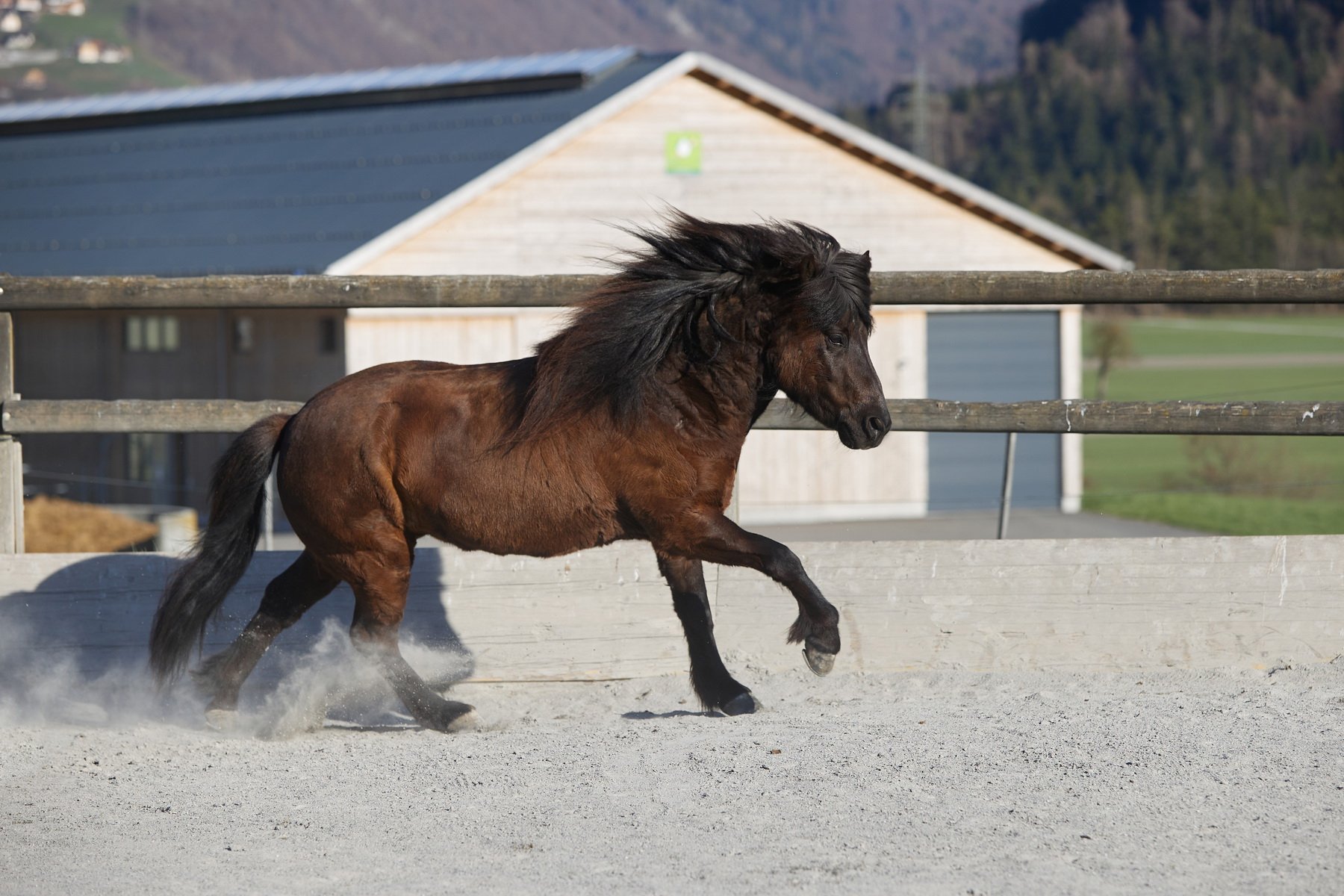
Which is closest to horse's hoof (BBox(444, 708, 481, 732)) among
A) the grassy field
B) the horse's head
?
the horse's head

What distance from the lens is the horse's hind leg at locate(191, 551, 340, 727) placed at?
568cm

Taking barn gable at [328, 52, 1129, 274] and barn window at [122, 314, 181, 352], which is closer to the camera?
barn gable at [328, 52, 1129, 274]

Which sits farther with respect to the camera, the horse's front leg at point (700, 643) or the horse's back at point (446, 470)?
the horse's front leg at point (700, 643)

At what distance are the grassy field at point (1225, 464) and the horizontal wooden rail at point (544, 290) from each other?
5.77ft

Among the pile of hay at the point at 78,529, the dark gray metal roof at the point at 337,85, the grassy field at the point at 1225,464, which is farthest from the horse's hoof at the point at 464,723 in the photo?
the dark gray metal roof at the point at 337,85

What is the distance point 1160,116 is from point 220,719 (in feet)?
409

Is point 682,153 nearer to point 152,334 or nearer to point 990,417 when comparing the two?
point 152,334

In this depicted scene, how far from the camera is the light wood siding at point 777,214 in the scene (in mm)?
18141

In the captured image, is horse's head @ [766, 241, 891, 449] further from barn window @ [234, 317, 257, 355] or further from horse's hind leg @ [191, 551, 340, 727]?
barn window @ [234, 317, 257, 355]

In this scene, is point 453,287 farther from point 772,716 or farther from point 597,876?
point 597,876

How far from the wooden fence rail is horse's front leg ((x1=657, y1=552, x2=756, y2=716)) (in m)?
0.85

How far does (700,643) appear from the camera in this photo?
5.54 meters

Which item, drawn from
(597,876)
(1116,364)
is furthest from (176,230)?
(1116,364)

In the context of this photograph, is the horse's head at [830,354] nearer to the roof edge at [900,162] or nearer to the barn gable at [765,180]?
the barn gable at [765,180]
